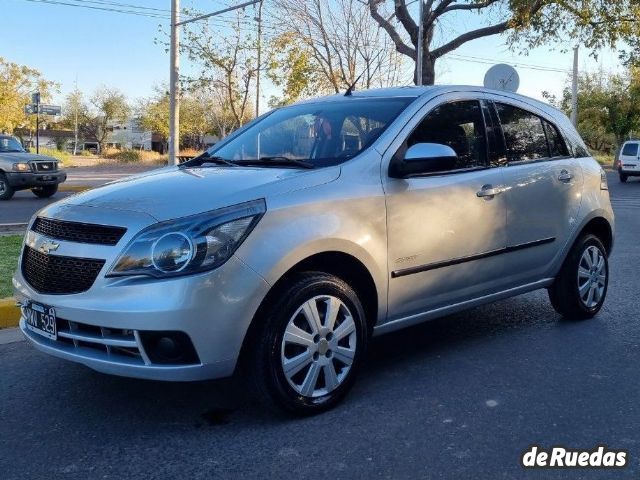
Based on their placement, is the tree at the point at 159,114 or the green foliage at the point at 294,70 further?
the tree at the point at 159,114

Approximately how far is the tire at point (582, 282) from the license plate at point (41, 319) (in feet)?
11.8

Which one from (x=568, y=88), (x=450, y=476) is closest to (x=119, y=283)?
(x=450, y=476)

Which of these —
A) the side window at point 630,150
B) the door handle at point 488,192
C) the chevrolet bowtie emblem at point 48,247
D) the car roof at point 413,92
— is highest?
the side window at point 630,150

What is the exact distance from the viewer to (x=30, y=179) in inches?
648

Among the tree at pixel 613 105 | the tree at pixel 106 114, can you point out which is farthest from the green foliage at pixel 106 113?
the tree at pixel 613 105

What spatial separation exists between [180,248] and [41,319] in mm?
883

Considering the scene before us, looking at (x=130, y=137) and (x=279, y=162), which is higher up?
(x=130, y=137)

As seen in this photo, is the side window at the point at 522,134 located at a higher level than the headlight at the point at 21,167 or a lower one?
higher

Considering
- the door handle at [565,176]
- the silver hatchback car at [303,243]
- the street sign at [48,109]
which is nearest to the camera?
the silver hatchback car at [303,243]

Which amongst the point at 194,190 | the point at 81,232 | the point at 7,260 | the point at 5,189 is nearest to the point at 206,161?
the point at 194,190

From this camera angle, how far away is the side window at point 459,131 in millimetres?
4055

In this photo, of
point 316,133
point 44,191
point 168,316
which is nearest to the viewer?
point 168,316

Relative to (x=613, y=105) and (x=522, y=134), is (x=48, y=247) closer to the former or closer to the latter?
(x=522, y=134)

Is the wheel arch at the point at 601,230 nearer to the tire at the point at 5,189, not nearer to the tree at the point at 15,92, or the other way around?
the tire at the point at 5,189
